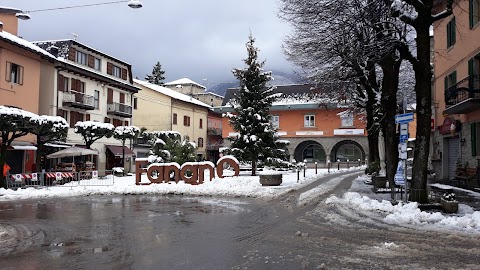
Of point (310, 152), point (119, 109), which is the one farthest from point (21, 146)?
point (310, 152)

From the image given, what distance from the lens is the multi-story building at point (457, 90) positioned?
1967 centimetres

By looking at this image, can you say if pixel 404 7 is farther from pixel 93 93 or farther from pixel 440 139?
pixel 93 93

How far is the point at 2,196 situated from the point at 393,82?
60.5ft

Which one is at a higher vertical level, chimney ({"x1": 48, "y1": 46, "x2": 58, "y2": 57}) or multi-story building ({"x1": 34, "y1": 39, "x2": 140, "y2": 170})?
chimney ({"x1": 48, "y1": 46, "x2": 58, "y2": 57})

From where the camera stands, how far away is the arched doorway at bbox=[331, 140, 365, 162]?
49.7 m

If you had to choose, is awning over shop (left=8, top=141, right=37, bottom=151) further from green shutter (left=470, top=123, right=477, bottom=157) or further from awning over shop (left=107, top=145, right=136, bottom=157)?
green shutter (left=470, top=123, right=477, bottom=157)

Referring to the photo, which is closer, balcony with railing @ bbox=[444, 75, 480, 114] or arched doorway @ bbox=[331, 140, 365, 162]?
balcony with railing @ bbox=[444, 75, 480, 114]

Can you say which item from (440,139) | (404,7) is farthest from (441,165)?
(404,7)

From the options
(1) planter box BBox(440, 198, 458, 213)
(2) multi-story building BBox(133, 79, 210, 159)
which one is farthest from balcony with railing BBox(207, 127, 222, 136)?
(1) planter box BBox(440, 198, 458, 213)

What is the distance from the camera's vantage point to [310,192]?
19547 millimetres

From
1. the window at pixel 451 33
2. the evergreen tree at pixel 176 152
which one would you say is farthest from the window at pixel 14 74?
the window at pixel 451 33

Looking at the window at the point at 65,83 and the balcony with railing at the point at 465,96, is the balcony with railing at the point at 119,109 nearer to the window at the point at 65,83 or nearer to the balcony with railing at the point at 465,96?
the window at the point at 65,83

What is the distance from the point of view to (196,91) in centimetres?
7312

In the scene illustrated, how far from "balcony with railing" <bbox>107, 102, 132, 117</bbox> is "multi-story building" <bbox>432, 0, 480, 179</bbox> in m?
28.3
